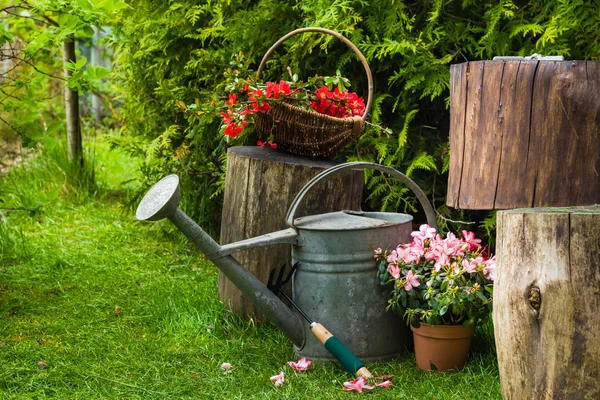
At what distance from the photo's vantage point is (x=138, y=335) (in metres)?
3.61

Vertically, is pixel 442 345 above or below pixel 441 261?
below

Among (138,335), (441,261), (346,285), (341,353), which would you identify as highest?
(441,261)

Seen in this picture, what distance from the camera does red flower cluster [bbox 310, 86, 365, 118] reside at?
12.1 ft

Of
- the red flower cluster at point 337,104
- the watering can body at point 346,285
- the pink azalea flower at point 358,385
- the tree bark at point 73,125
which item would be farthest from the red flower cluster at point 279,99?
the tree bark at point 73,125

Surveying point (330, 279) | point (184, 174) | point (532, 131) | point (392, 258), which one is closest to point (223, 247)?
point (330, 279)

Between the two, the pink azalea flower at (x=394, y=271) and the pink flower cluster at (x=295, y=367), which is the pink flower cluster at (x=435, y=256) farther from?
the pink flower cluster at (x=295, y=367)

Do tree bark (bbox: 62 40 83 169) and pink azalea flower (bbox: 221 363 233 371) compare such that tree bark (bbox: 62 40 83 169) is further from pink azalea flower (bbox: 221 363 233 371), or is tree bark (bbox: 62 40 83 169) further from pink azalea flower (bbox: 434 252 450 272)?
pink azalea flower (bbox: 434 252 450 272)

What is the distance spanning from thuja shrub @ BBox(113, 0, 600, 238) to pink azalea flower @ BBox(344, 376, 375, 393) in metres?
1.48

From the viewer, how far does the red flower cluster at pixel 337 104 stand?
369 centimetres

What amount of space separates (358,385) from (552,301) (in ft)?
2.76

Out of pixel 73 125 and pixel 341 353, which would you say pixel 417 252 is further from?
pixel 73 125

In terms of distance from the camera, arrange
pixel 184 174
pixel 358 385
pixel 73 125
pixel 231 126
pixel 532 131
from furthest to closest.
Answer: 1. pixel 73 125
2. pixel 184 174
3. pixel 231 126
4. pixel 532 131
5. pixel 358 385

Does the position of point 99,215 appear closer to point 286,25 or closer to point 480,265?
point 286,25

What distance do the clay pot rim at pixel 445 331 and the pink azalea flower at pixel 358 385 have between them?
0.35 meters
